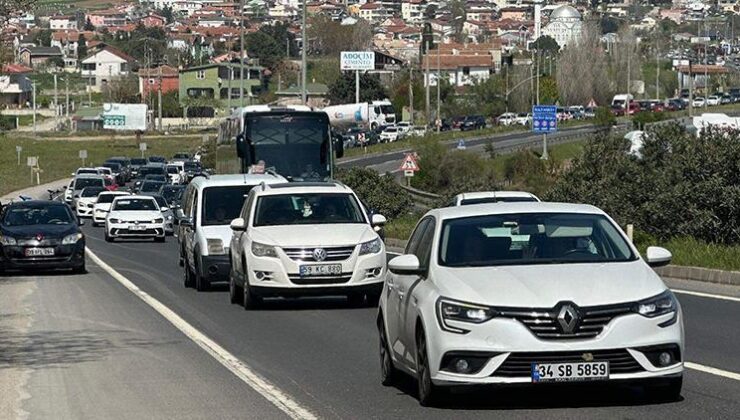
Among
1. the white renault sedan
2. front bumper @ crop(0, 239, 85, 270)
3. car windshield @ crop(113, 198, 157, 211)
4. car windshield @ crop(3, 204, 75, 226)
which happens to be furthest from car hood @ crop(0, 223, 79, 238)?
car windshield @ crop(113, 198, 157, 211)

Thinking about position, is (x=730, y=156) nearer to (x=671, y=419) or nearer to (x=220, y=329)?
(x=220, y=329)

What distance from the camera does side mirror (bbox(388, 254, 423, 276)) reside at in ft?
41.7

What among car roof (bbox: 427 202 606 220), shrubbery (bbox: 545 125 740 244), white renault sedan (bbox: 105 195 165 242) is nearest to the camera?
car roof (bbox: 427 202 606 220)

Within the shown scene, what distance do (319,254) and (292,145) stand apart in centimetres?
2117

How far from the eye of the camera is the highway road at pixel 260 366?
12625 mm

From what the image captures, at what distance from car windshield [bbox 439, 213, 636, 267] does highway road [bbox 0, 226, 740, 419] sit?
40.6 inches

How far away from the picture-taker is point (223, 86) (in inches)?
7485

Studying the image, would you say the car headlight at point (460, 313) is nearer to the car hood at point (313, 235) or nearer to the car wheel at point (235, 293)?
the car hood at point (313, 235)

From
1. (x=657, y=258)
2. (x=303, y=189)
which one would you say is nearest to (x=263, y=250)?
(x=303, y=189)

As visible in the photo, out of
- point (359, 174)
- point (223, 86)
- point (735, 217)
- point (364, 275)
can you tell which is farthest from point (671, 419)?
point (223, 86)

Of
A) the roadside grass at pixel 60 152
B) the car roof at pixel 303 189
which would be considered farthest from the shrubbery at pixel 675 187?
the roadside grass at pixel 60 152

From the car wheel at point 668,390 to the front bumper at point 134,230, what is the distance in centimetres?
3803

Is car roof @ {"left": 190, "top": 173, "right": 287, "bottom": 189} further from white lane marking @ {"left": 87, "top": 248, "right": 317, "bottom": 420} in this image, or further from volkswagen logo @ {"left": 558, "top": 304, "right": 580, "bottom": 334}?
volkswagen logo @ {"left": 558, "top": 304, "right": 580, "bottom": 334}

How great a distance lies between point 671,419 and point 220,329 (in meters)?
9.34
